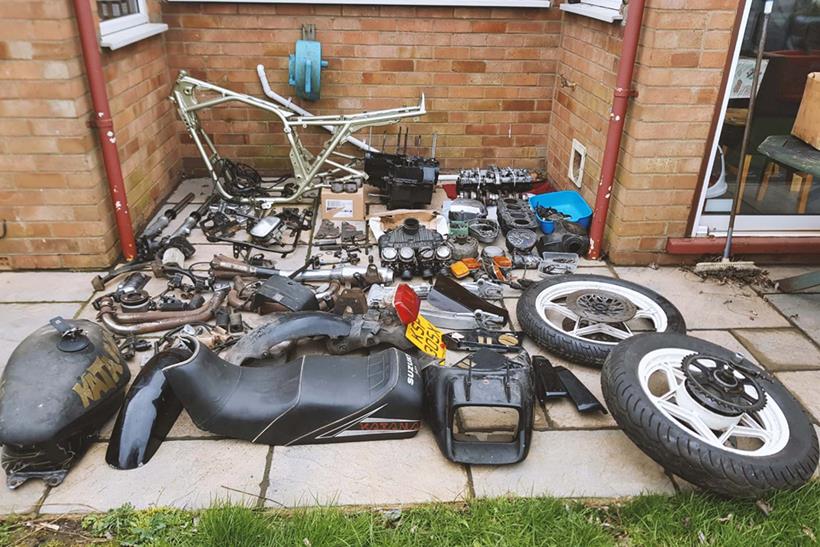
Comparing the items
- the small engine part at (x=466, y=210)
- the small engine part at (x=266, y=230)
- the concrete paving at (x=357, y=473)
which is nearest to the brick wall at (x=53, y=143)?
the small engine part at (x=266, y=230)

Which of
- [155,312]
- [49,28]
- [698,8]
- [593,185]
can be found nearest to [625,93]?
[698,8]

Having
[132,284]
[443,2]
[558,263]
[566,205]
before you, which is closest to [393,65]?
[443,2]

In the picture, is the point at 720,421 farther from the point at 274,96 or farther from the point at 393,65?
the point at 274,96

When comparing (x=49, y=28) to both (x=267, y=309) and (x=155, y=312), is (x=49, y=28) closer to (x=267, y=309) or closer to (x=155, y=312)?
(x=155, y=312)

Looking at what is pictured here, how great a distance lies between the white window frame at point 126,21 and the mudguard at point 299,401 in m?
2.70

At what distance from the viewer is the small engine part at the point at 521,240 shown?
13.6 ft

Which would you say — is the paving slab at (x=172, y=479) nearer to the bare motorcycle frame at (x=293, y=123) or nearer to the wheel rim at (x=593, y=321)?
the wheel rim at (x=593, y=321)

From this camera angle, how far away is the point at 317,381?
250 cm

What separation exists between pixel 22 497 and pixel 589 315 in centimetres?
265

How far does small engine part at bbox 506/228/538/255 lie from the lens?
13.6 feet

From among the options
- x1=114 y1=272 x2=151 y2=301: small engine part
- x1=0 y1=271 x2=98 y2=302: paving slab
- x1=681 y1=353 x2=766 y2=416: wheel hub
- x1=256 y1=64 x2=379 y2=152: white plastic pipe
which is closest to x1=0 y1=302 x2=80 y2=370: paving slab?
x1=0 y1=271 x2=98 y2=302: paving slab

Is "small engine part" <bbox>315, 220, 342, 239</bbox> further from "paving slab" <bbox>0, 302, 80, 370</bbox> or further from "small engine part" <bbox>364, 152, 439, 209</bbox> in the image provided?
"paving slab" <bbox>0, 302, 80, 370</bbox>

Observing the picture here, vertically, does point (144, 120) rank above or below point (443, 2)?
below

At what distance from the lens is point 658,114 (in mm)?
3682
